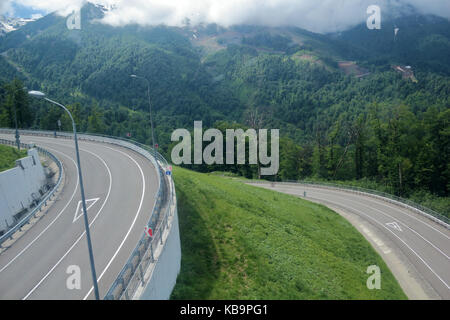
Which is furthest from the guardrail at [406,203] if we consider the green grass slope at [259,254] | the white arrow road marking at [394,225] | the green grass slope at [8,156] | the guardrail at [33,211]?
the green grass slope at [8,156]

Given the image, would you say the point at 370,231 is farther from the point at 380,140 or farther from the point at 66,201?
the point at 66,201

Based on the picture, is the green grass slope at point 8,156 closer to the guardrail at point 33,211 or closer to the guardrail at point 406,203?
the guardrail at point 33,211

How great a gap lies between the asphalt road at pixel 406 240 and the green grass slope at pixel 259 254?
7.75ft

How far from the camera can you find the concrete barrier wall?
21984 mm

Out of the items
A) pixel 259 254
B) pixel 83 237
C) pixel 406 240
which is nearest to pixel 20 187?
pixel 83 237

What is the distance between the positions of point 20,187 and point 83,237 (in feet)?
36.8

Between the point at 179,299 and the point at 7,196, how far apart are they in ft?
54.7

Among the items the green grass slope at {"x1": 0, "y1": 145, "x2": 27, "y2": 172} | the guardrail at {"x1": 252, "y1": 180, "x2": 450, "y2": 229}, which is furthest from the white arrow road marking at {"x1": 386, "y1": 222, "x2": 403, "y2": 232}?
the green grass slope at {"x1": 0, "y1": 145, "x2": 27, "y2": 172}

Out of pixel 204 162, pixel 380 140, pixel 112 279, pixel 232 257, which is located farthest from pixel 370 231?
pixel 204 162

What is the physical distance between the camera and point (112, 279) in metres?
13.4

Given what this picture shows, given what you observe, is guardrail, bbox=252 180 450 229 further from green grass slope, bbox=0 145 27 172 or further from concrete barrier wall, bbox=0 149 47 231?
green grass slope, bbox=0 145 27 172

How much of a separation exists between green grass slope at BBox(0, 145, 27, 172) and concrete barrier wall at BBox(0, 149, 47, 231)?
2739 mm

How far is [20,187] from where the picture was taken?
24641 mm

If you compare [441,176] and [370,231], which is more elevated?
[441,176]
